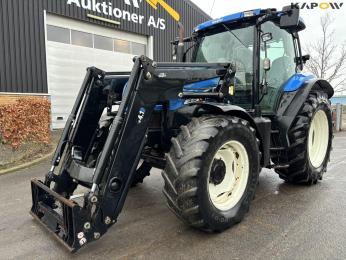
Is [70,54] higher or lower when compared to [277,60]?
higher

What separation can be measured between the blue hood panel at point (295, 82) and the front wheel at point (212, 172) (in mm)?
1634

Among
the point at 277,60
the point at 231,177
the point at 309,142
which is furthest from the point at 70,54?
the point at 231,177

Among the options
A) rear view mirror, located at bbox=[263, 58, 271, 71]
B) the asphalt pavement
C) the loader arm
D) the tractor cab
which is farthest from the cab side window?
the asphalt pavement

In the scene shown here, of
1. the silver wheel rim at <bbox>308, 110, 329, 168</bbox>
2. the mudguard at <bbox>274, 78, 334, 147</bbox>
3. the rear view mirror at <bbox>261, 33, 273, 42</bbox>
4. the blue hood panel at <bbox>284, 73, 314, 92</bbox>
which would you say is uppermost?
the rear view mirror at <bbox>261, 33, 273, 42</bbox>

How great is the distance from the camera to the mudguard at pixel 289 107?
483 cm

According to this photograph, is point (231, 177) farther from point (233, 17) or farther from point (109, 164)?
point (233, 17)

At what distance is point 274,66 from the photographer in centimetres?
499

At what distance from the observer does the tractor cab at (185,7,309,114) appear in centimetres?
458

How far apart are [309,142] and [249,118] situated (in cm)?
188

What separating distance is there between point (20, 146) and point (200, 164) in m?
6.08

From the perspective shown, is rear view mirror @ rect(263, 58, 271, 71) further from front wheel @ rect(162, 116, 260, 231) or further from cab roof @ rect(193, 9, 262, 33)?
front wheel @ rect(162, 116, 260, 231)

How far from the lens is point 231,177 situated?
3.87 m

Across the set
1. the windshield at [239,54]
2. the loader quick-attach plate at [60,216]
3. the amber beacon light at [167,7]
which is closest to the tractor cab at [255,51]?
the windshield at [239,54]

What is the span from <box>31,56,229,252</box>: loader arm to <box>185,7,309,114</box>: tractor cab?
0.84 metres
